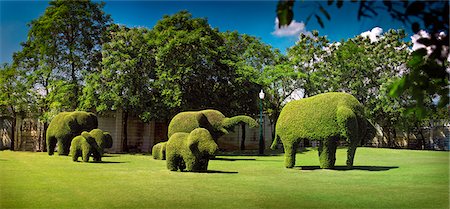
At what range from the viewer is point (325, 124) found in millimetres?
14250

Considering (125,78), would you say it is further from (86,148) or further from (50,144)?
(86,148)

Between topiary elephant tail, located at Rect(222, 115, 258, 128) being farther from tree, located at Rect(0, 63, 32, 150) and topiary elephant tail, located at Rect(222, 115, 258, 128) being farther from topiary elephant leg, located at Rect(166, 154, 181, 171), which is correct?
tree, located at Rect(0, 63, 32, 150)

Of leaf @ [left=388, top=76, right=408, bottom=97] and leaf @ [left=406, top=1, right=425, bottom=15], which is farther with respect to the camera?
leaf @ [left=388, top=76, right=408, bottom=97]

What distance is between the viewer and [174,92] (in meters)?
24.8

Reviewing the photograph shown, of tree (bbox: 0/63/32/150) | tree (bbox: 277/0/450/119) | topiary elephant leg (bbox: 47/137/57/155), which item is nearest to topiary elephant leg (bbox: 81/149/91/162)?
topiary elephant leg (bbox: 47/137/57/155)

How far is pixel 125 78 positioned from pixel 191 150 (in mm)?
13116

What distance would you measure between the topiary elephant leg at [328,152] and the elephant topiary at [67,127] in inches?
467

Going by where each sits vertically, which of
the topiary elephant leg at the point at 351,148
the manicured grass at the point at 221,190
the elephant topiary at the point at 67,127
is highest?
the elephant topiary at the point at 67,127

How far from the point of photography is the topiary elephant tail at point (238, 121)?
18781mm

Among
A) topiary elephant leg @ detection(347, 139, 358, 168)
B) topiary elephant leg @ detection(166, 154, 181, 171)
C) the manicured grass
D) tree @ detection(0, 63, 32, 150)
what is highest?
tree @ detection(0, 63, 32, 150)

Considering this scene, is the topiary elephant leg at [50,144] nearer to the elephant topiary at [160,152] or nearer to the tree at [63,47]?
the tree at [63,47]

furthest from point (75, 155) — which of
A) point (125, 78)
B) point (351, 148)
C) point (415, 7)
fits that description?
point (415, 7)

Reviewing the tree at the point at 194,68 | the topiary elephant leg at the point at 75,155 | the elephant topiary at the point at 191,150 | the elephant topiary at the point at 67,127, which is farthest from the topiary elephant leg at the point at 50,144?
the elephant topiary at the point at 191,150

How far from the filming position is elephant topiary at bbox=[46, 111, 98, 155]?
2145 cm
